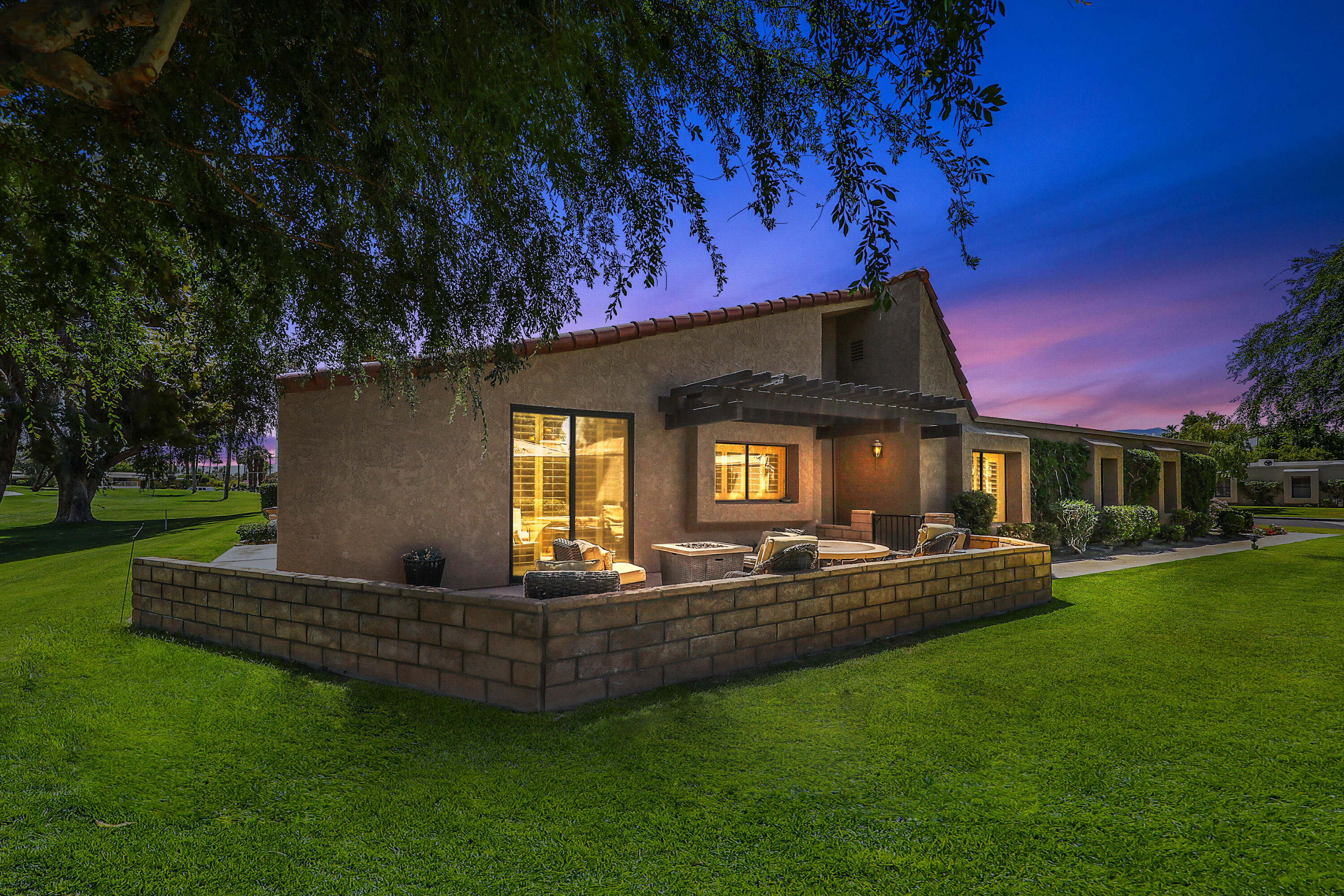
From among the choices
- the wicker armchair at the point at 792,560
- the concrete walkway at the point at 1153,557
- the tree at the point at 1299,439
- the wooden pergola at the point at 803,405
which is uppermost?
the wooden pergola at the point at 803,405

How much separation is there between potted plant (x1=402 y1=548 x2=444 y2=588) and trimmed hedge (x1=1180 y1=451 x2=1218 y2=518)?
2499 cm

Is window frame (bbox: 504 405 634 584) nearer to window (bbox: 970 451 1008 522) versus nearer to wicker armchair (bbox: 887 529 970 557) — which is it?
wicker armchair (bbox: 887 529 970 557)

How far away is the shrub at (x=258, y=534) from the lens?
14.6m

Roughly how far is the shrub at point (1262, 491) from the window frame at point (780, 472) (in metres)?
48.3

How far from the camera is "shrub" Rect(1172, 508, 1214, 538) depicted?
19359 millimetres

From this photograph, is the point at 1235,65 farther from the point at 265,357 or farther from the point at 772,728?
the point at 265,357

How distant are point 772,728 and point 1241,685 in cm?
453

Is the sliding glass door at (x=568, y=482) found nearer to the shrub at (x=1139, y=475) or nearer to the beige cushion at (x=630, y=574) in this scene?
the beige cushion at (x=630, y=574)

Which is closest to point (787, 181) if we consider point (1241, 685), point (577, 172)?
point (577, 172)

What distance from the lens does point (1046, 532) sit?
1530 cm

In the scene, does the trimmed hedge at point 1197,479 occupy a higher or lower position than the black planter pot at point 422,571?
higher

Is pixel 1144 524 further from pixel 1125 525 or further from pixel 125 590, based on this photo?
pixel 125 590

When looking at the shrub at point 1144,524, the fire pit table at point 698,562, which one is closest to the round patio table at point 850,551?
the fire pit table at point 698,562

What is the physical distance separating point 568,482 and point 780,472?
4964 millimetres
